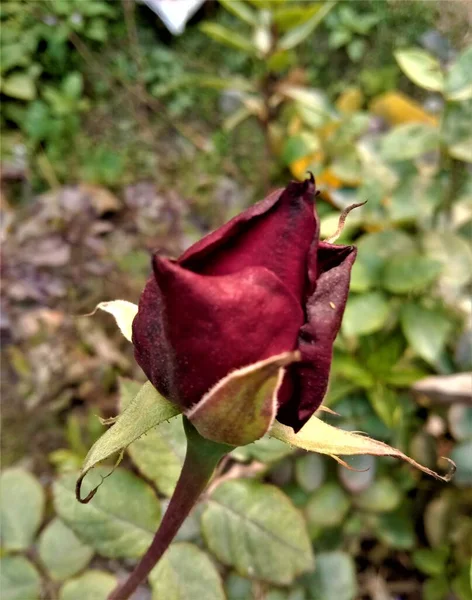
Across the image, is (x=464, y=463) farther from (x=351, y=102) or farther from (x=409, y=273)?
(x=351, y=102)

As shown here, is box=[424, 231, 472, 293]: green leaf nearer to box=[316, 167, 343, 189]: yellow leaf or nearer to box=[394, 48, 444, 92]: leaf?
box=[394, 48, 444, 92]: leaf

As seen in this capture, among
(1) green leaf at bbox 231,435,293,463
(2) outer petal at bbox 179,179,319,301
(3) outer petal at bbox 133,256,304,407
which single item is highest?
(2) outer petal at bbox 179,179,319,301

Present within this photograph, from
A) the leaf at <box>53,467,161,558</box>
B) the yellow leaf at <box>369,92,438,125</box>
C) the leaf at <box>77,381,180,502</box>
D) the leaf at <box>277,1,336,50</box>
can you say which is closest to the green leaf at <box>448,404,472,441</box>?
the leaf at <box>53,467,161,558</box>

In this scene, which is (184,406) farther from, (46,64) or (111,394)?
(46,64)

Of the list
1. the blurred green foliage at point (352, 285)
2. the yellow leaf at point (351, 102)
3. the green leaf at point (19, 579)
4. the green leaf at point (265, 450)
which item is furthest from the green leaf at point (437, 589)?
the yellow leaf at point (351, 102)

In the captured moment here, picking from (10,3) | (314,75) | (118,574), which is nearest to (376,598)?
(118,574)

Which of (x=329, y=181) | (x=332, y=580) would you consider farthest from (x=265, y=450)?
(x=329, y=181)

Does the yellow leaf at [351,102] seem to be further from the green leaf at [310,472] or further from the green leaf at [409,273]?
the green leaf at [310,472]

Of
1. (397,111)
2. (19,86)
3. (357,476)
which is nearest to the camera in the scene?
(357,476)
